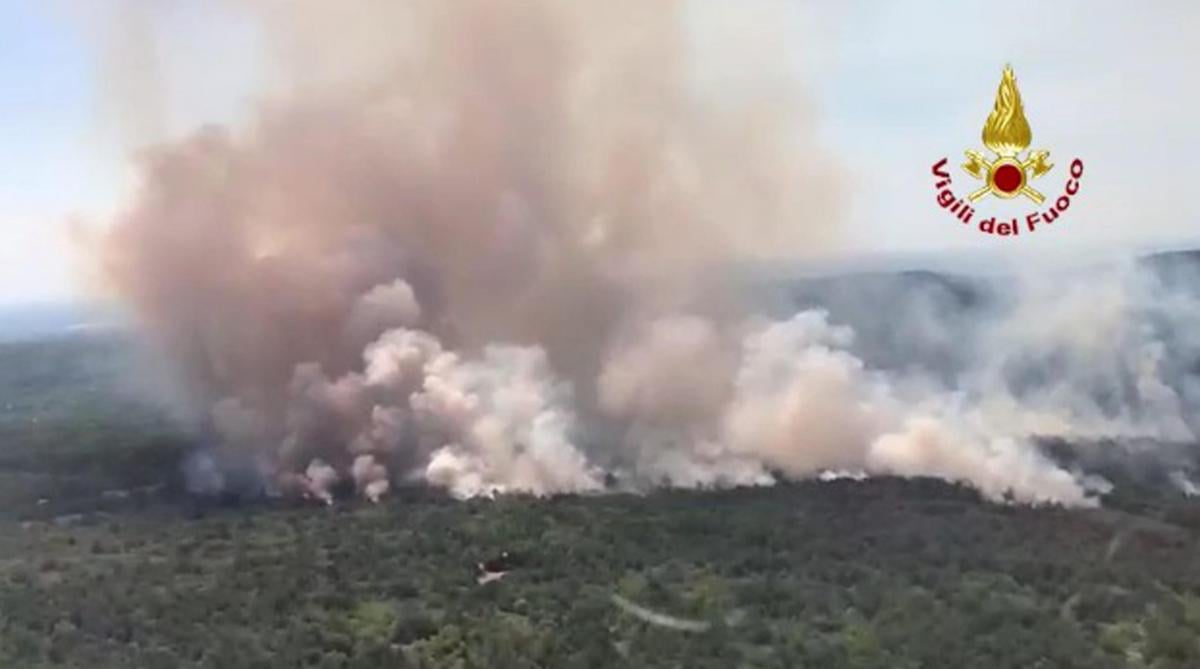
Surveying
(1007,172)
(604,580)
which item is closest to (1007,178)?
(1007,172)

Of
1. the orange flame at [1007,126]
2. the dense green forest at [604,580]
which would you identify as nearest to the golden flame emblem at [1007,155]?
the orange flame at [1007,126]

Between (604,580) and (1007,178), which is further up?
(1007,178)

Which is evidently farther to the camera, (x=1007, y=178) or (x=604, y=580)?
(x=604, y=580)

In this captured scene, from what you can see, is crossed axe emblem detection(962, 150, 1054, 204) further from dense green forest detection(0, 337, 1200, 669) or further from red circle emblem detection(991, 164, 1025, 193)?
dense green forest detection(0, 337, 1200, 669)

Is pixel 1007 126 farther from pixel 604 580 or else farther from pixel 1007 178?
pixel 604 580

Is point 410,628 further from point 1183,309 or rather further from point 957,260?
point 1183,309

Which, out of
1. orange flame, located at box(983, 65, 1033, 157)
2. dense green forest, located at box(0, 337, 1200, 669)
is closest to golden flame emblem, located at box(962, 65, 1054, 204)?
orange flame, located at box(983, 65, 1033, 157)

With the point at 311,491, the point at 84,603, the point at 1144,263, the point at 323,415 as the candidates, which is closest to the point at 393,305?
the point at 323,415
